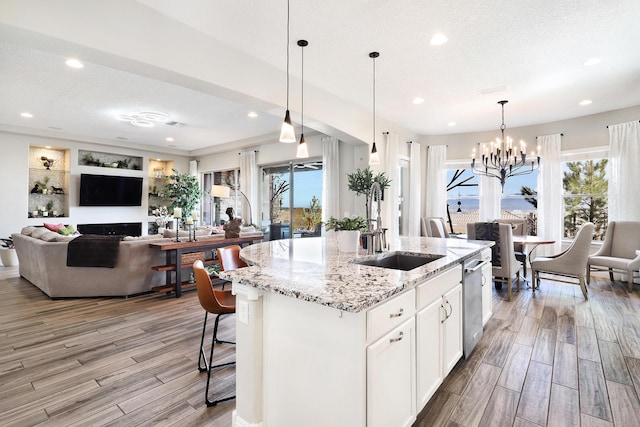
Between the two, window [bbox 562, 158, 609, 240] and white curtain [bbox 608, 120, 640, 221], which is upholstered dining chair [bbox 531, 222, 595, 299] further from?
window [bbox 562, 158, 609, 240]

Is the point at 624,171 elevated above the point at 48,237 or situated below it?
above

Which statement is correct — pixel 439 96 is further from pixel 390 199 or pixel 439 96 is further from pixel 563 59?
pixel 390 199

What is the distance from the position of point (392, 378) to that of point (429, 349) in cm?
50

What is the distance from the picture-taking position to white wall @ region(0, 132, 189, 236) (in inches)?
262

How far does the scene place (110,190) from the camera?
26.7 feet

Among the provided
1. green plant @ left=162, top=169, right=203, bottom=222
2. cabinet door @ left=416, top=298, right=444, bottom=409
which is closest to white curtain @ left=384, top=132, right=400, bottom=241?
cabinet door @ left=416, top=298, right=444, bottom=409

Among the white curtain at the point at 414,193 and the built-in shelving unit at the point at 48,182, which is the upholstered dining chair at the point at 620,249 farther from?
the built-in shelving unit at the point at 48,182

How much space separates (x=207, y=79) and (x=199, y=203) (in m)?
7.10

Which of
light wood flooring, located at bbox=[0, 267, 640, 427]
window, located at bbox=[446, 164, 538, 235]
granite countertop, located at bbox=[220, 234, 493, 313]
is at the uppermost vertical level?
window, located at bbox=[446, 164, 538, 235]

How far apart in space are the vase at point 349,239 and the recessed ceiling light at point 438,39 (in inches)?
83.7

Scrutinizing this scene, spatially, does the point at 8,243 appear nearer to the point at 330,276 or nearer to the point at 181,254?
the point at 181,254

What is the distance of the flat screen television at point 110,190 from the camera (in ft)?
25.4

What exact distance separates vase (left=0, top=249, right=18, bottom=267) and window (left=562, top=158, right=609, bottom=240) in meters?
11.3

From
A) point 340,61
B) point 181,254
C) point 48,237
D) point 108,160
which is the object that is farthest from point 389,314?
point 108,160
